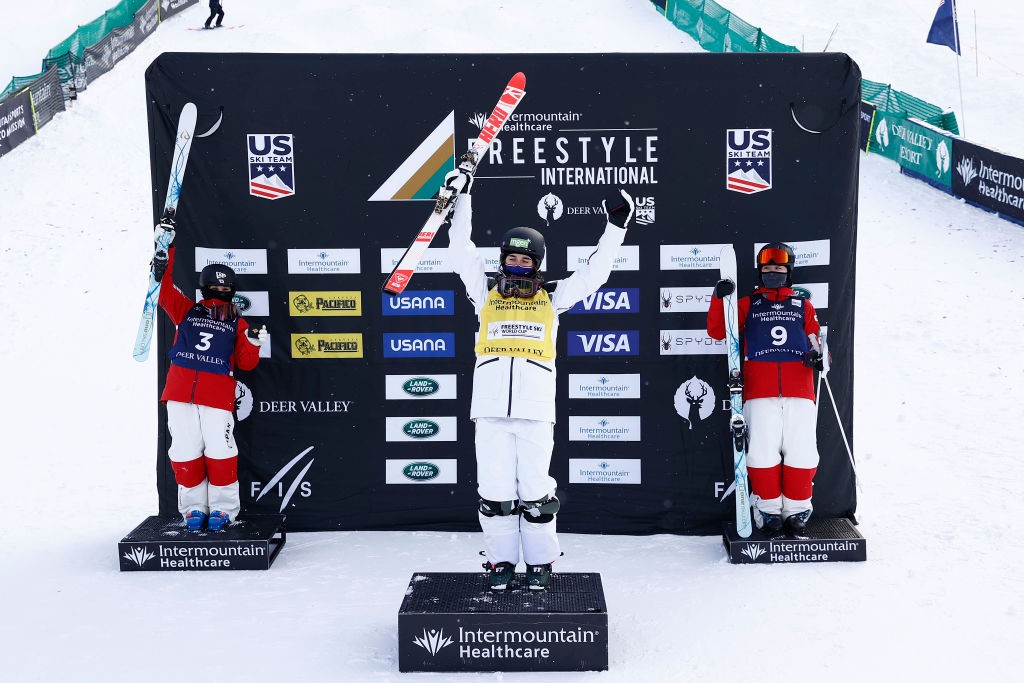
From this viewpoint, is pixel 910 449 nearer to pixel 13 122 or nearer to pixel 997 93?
pixel 13 122

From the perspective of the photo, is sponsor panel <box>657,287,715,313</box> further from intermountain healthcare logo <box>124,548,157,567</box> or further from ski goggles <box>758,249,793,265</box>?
intermountain healthcare logo <box>124,548,157,567</box>

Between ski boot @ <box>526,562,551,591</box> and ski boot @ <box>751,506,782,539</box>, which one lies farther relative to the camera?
ski boot @ <box>751,506,782,539</box>

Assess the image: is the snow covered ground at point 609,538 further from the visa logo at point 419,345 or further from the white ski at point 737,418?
the visa logo at point 419,345

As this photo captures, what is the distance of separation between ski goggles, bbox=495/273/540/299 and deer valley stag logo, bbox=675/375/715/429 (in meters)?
1.75

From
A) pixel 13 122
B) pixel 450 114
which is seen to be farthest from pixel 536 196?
pixel 13 122

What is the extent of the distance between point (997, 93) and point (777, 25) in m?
6.16

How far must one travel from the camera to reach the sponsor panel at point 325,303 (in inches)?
257

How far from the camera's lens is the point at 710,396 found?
257 inches

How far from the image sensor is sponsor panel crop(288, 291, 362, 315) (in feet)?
21.4

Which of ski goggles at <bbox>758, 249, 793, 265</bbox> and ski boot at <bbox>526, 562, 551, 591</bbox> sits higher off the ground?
ski goggles at <bbox>758, 249, 793, 265</bbox>

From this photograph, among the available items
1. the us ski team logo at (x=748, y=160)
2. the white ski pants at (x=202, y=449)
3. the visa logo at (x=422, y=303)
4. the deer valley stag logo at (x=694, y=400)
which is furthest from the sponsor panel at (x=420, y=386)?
the us ski team logo at (x=748, y=160)

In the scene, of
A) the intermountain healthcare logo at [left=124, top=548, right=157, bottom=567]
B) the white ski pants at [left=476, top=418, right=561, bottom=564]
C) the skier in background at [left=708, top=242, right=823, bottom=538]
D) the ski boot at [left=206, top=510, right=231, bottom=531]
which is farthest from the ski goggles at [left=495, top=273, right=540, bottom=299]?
the intermountain healthcare logo at [left=124, top=548, right=157, bottom=567]

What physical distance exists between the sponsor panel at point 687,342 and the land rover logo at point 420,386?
5.01 ft

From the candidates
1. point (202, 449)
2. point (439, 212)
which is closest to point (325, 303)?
point (202, 449)
